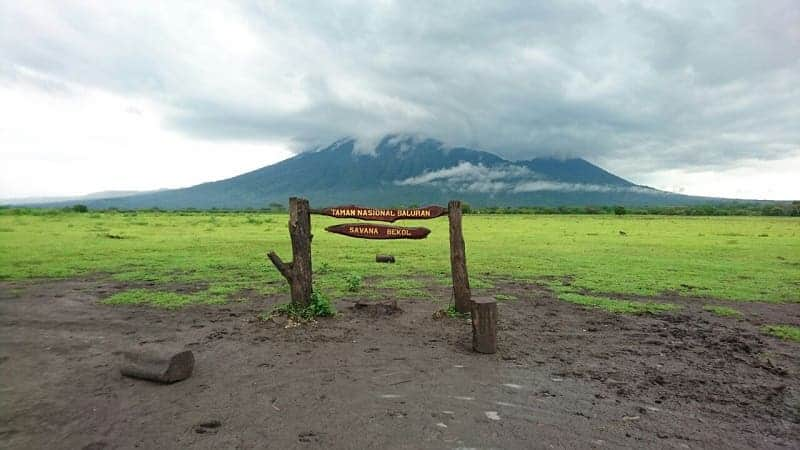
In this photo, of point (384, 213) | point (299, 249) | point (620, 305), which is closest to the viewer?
point (299, 249)

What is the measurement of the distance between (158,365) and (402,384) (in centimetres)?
333

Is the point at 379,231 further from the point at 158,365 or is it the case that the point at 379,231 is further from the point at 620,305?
the point at 620,305

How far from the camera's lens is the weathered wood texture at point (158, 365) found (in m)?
6.59

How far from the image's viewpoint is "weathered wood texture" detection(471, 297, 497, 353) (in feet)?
25.7

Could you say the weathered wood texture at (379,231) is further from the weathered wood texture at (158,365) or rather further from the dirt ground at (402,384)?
the weathered wood texture at (158,365)

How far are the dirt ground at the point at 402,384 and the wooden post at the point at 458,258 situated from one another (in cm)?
66

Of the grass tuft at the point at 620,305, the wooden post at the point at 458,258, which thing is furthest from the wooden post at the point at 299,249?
the grass tuft at the point at 620,305

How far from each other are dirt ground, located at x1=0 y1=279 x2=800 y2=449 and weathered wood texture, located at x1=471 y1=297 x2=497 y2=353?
0.21 m

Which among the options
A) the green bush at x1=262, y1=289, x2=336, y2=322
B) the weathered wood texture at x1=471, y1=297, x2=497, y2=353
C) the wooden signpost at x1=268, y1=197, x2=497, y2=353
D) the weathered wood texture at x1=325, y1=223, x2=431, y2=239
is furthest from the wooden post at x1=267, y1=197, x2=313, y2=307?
the weathered wood texture at x1=471, y1=297, x2=497, y2=353

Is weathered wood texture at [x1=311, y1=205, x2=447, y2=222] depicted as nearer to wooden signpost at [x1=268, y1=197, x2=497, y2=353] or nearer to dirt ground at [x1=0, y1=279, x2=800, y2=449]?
wooden signpost at [x1=268, y1=197, x2=497, y2=353]

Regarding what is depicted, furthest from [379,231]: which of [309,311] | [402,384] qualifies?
[402,384]

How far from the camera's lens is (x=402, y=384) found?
22.0ft

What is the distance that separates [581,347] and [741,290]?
336 inches

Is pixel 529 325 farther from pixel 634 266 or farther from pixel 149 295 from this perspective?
pixel 634 266
